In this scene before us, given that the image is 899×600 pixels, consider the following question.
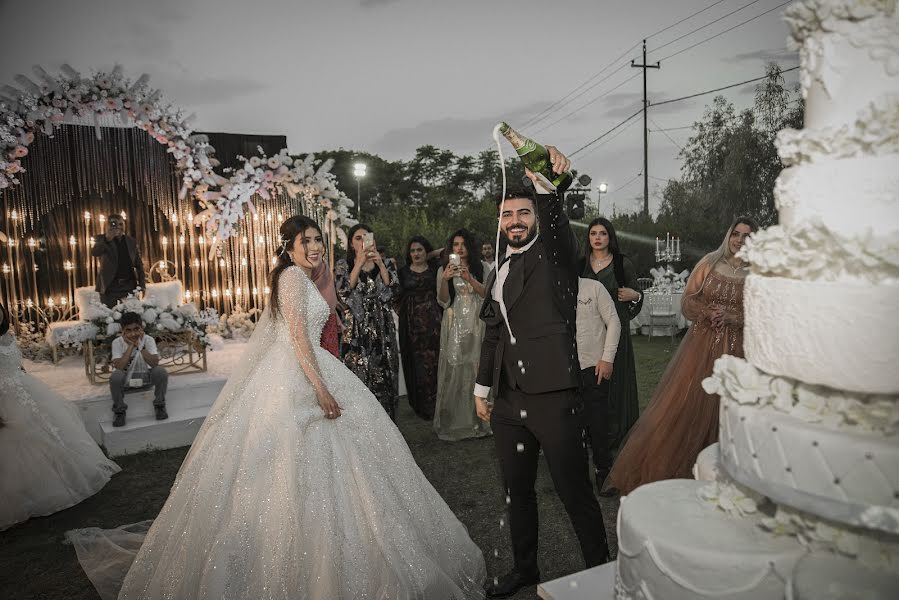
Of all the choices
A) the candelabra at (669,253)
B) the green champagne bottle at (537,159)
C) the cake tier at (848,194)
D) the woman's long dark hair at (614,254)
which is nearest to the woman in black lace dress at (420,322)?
the woman's long dark hair at (614,254)

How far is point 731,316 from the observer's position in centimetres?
388

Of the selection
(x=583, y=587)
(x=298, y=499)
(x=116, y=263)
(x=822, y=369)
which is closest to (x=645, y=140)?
(x=116, y=263)

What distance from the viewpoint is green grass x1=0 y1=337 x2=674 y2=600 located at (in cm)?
332

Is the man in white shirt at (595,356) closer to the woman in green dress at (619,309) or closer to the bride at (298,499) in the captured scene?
the woman in green dress at (619,309)

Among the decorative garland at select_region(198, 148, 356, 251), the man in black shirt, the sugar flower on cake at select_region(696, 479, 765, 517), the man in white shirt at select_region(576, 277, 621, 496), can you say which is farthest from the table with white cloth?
the sugar flower on cake at select_region(696, 479, 765, 517)

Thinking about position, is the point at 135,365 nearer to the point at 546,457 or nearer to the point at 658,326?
the point at 546,457

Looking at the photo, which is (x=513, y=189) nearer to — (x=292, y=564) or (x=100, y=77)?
(x=292, y=564)

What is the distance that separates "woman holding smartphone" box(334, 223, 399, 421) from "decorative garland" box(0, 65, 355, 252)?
6.55 feet

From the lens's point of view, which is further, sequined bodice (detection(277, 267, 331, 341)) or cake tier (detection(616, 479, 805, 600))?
sequined bodice (detection(277, 267, 331, 341))

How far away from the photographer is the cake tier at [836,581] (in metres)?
1.24

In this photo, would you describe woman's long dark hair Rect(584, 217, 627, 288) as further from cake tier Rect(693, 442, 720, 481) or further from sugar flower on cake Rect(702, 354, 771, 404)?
sugar flower on cake Rect(702, 354, 771, 404)

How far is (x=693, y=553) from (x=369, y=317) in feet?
14.1

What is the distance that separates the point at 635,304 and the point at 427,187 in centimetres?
2661

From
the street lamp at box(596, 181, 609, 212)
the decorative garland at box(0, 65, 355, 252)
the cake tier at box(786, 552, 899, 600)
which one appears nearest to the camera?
the cake tier at box(786, 552, 899, 600)
